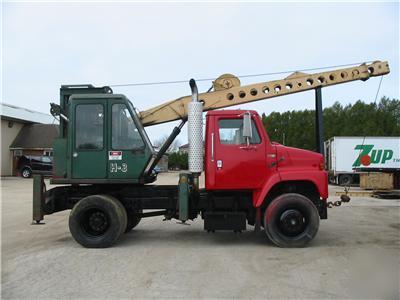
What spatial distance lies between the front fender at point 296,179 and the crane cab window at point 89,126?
138 inches

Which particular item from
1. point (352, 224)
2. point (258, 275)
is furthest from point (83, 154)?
point (352, 224)

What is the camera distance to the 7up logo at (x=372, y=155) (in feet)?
107

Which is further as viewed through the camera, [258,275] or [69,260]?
[69,260]

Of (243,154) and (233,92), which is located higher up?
(233,92)

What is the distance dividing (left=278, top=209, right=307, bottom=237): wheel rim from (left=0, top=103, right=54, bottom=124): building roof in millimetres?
37239

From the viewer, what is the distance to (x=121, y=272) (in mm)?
7336

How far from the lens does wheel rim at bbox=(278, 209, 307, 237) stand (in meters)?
9.09

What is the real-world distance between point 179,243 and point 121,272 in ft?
8.65

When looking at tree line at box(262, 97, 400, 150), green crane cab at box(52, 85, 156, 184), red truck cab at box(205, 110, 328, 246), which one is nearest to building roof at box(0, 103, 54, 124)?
tree line at box(262, 97, 400, 150)

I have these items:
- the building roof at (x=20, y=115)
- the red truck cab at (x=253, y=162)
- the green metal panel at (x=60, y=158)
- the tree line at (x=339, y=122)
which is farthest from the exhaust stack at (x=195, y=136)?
the tree line at (x=339, y=122)

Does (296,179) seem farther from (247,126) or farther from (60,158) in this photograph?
(60,158)

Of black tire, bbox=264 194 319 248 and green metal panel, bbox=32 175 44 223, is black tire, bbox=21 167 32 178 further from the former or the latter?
black tire, bbox=264 194 319 248

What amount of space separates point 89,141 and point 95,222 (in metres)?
1.73

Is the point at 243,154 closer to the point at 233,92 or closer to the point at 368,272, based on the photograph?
the point at 233,92
